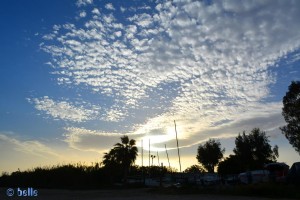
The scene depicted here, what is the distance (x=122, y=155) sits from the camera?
6512cm

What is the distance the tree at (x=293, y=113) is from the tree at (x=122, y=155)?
28495 mm

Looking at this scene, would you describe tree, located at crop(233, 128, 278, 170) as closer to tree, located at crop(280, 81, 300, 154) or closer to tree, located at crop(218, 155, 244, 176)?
tree, located at crop(218, 155, 244, 176)

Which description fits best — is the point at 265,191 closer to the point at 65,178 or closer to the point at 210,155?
the point at 65,178

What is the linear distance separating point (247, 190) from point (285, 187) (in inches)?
115

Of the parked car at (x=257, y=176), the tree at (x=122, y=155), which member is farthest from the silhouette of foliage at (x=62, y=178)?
the parked car at (x=257, y=176)

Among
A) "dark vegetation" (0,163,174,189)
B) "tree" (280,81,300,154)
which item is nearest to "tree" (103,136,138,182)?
"dark vegetation" (0,163,174,189)

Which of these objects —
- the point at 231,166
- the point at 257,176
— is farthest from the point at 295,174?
the point at 231,166

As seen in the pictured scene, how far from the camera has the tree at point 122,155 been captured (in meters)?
64.8

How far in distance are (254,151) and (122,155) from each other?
26.1 m

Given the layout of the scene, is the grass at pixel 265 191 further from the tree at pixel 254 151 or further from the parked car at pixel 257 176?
the tree at pixel 254 151

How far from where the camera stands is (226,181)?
4094cm

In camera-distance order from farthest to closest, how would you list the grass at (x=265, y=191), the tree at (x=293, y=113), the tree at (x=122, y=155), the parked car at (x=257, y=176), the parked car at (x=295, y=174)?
the tree at (x=122, y=155) → the tree at (x=293, y=113) → the parked car at (x=257, y=176) → the parked car at (x=295, y=174) → the grass at (x=265, y=191)

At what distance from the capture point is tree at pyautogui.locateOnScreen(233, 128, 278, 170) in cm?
6631

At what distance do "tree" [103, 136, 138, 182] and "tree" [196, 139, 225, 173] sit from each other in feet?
64.2
